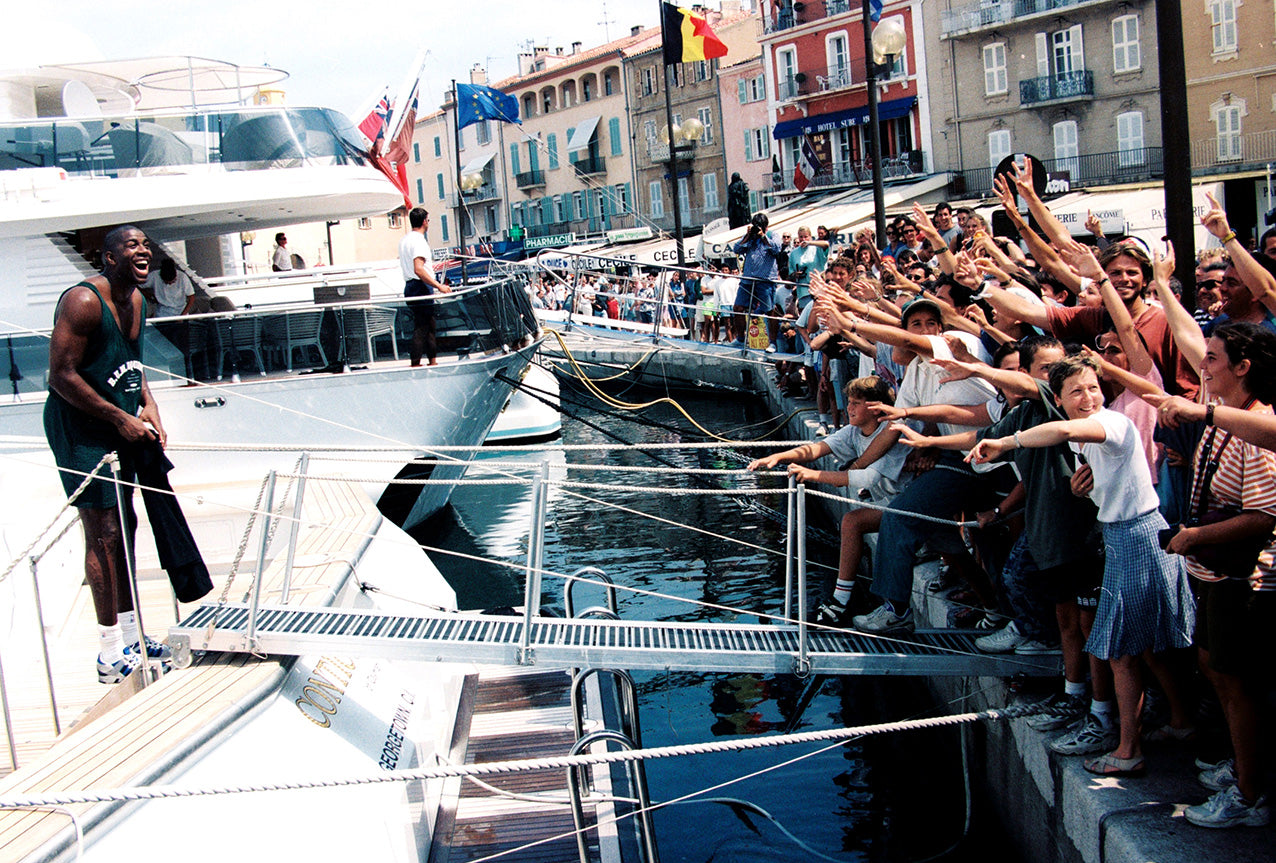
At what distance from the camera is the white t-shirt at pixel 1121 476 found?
4277mm

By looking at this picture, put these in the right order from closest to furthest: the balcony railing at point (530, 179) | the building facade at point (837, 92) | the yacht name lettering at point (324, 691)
Result: the yacht name lettering at point (324, 691)
the building facade at point (837, 92)
the balcony railing at point (530, 179)

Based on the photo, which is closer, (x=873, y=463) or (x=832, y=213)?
(x=873, y=463)

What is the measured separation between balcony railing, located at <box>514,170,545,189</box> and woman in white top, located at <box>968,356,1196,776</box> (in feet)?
203

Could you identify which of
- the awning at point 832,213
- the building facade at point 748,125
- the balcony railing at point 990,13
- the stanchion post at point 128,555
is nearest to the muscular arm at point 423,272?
the stanchion post at point 128,555

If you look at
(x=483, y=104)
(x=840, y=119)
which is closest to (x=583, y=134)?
(x=840, y=119)

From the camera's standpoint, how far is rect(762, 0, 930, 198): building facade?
40156 mm

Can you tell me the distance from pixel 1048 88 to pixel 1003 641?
3580 centimetres

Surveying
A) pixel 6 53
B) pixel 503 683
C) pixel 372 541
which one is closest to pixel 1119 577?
pixel 503 683

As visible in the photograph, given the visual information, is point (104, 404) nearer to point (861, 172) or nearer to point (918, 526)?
point (918, 526)

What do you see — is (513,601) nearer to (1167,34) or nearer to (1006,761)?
(1006,761)

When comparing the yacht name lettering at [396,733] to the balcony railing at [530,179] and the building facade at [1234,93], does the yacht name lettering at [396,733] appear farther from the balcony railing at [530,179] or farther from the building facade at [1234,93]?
the balcony railing at [530,179]

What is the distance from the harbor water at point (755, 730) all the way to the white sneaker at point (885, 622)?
76 cm

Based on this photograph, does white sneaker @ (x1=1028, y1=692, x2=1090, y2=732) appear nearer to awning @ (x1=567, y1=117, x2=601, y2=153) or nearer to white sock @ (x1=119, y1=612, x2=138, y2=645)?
white sock @ (x1=119, y1=612, x2=138, y2=645)

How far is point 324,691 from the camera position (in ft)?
18.2
